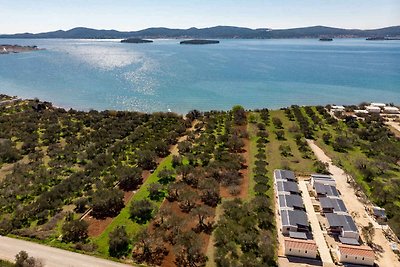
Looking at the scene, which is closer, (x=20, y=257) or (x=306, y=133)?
(x=20, y=257)

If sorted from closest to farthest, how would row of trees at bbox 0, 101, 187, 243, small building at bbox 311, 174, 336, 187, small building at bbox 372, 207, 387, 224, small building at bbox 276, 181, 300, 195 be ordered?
1. small building at bbox 372, 207, 387, 224
2. row of trees at bbox 0, 101, 187, 243
3. small building at bbox 276, 181, 300, 195
4. small building at bbox 311, 174, 336, 187

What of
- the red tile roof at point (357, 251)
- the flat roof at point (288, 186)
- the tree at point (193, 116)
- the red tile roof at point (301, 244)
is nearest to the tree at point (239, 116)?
the tree at point (193, 116)

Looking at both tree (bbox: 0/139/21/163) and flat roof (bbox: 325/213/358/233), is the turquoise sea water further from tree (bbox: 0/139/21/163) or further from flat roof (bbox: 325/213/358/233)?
flat roof (bbox: 325/213/358/233)

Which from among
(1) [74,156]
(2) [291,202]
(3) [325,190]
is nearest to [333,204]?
(3) [325,190]

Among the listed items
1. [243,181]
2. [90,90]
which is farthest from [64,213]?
[90,90]

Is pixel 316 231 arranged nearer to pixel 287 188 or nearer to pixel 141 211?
pixel 287 188

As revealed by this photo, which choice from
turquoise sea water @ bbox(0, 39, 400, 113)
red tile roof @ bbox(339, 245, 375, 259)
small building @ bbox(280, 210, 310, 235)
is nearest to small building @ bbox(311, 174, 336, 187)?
small building @ bbox(280, 210, 310, 235)

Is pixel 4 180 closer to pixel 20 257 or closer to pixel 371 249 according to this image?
pixel 20 257
